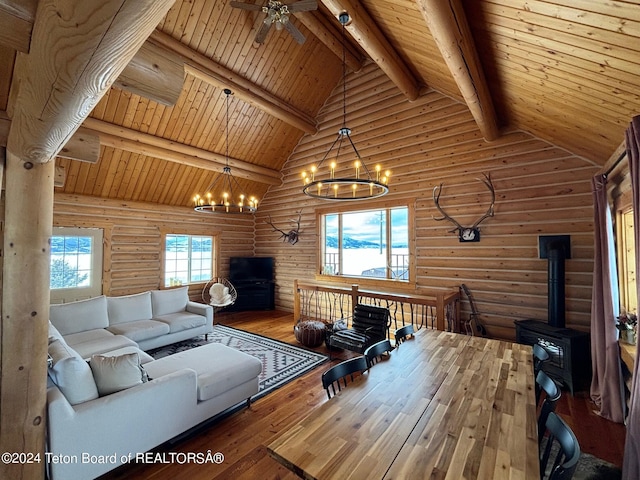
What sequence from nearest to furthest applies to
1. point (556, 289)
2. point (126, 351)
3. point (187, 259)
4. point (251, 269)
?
point (126, 351) → point (556, 289) → point (187, 259) → point (251, 269)

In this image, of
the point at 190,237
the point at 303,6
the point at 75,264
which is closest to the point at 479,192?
the point at 303,6

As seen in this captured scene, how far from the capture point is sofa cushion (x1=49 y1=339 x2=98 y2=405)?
2.05 metres

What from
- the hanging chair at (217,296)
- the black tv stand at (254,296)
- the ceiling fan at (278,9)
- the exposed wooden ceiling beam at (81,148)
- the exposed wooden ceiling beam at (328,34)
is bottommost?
the black tv stand at (254,296)

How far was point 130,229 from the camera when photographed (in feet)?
20.6

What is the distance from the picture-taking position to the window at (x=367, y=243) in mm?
5688

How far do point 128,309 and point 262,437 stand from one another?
3472 mm

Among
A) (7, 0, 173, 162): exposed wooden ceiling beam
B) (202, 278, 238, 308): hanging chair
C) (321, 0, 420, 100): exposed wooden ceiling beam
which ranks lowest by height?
(202, 278, 238, 308): hanging chair

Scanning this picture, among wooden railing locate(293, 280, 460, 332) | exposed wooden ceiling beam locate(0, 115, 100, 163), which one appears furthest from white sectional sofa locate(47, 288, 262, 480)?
wooden railing locate(293, 280, 460, 332)

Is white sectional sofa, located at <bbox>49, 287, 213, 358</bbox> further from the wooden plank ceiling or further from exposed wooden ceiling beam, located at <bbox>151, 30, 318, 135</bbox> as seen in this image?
exposed wooden ceiling beam, located at <bbox>151, 30, 318, 135</bbox>

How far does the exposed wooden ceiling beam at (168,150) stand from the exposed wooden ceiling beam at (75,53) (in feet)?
13.8

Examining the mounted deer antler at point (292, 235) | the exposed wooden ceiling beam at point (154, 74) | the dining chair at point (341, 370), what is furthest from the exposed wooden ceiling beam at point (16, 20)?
the mounted deer antler at point (292, 235)

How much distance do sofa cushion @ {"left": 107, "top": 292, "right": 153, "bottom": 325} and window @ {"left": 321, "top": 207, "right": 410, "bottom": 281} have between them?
3.67 m

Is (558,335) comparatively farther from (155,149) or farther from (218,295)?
(155,149)

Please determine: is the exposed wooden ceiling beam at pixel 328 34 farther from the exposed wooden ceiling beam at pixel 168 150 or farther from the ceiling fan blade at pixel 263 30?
the exposed wooden ceiling beam at pixel 168 150
